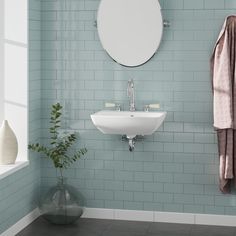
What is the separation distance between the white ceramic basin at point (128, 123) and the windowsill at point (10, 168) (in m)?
0.72

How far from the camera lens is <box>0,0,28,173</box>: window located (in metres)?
5.37

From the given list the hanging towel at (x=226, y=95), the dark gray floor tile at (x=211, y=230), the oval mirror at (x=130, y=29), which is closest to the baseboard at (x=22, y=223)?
the dark gray floor tile at (x=211, y=230)

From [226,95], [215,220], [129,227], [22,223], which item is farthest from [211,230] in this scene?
[22,223]

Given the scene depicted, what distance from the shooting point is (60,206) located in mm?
5426

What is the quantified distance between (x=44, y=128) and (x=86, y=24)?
104 cm

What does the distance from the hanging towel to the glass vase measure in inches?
52.4

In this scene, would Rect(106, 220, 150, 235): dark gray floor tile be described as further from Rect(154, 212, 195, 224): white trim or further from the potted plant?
the potted plant

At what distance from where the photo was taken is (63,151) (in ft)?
18.5

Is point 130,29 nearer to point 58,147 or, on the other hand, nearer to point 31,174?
point 58,147

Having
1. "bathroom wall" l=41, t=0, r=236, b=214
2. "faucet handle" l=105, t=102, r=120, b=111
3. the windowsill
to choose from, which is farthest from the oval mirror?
the windowsill

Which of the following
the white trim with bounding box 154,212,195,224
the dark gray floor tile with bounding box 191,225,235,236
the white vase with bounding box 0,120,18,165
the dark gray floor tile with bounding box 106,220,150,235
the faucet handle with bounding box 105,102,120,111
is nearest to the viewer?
the white vase with bounding box 0,120,18,165

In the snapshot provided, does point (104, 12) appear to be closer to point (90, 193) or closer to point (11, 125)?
point (11, 125)

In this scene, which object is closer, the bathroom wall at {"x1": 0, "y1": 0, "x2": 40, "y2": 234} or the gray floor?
the bathroom wall at {"x1": 0, "y1": 0, "x2": 40, "y2": 234}

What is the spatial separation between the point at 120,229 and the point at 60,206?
0.57 m
